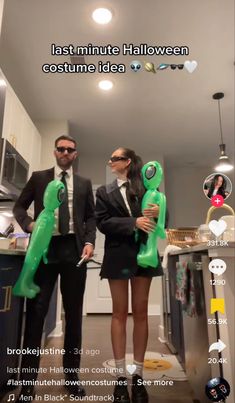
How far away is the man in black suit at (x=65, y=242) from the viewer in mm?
740

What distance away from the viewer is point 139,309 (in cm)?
75

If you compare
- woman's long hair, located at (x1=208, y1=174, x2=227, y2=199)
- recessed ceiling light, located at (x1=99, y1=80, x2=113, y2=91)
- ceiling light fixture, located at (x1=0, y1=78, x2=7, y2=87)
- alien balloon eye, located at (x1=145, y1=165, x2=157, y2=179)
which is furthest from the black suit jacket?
ceiling light fixture, located at (x1=0, y1=78, x2=7, y2=87)

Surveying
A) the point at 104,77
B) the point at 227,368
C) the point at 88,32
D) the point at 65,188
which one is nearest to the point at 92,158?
the point at 65,188

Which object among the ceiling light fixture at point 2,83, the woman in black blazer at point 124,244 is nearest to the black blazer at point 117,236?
the woman in black blazer at point 124,244

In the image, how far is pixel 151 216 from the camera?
0.68m

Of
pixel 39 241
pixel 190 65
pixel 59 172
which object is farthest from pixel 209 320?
pixel 190 65

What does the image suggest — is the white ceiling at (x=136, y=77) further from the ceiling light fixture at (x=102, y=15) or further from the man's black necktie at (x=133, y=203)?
the man's black necktie at (x=133, y=203)

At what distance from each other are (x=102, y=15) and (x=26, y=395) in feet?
3.54

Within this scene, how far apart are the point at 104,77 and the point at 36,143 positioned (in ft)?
1.58

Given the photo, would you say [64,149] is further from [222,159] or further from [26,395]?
[26,395]

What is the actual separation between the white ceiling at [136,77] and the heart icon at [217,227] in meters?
0.24

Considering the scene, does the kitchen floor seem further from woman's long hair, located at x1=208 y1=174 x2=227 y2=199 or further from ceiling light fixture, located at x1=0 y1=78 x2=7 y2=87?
ceiling light fixture, located at x1=0 y1=78 x2=7 y2=87

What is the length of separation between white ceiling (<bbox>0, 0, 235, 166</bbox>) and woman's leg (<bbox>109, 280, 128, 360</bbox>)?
38cm

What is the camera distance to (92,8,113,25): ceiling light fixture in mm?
853
